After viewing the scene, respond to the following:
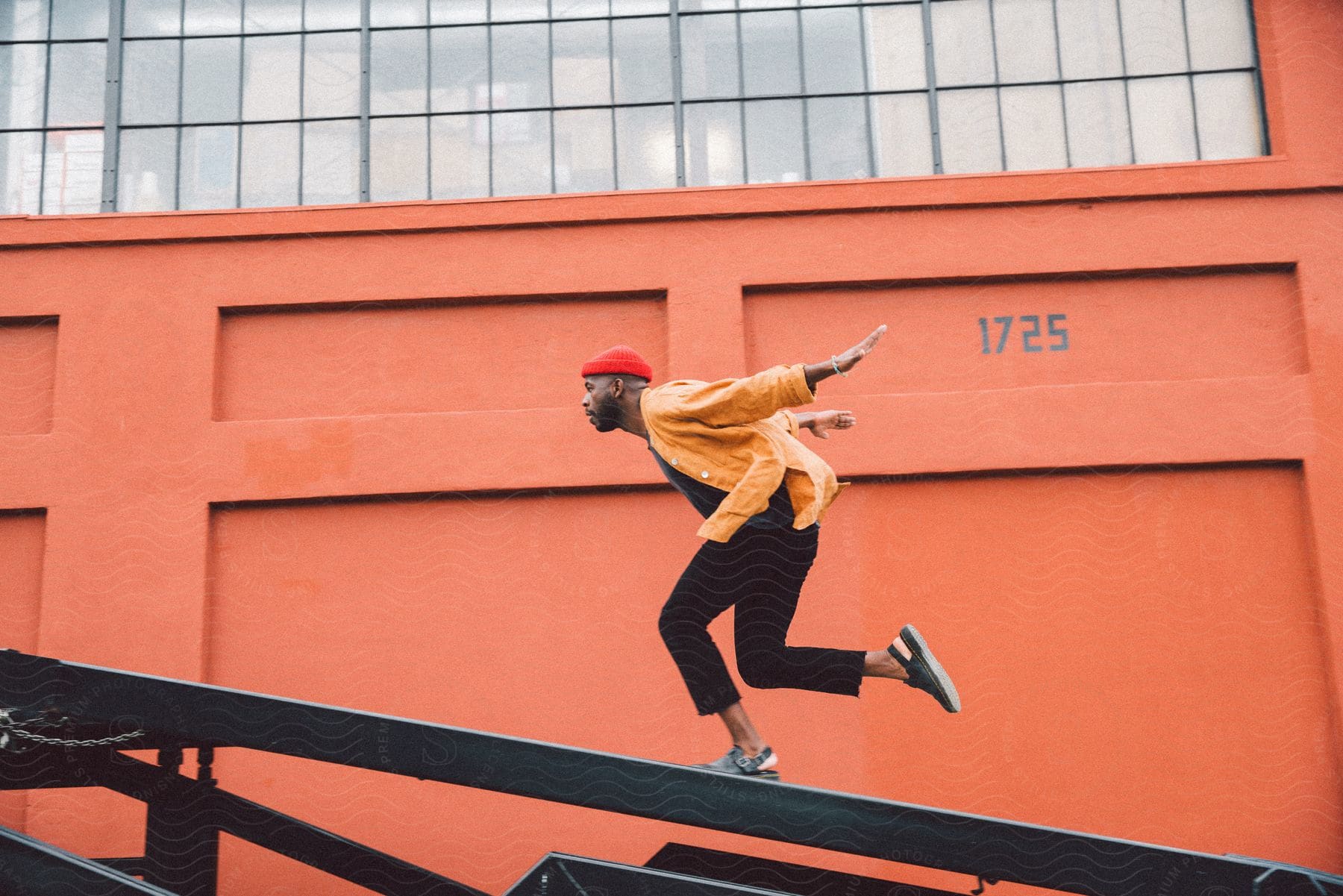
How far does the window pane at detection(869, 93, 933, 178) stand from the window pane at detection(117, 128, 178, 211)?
13.6 feet

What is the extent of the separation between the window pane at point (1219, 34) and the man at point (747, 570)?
419cm

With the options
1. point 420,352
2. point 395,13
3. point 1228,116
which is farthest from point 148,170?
point 1228,116

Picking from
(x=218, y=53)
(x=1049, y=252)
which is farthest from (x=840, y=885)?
(x=218, y=53)

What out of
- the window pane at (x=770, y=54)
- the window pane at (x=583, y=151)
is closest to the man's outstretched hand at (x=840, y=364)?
the window pane at (x=583, y=151)

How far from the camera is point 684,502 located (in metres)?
5.64

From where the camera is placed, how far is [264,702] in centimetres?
310

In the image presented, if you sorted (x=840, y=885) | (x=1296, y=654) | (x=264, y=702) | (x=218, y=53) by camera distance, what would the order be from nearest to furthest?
(x=264, y=702) → (x=840, y=885) → (x=1296, y=654) → (x=218, y=53)

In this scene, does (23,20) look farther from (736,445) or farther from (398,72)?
(736,445)

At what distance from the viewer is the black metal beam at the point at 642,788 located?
2965mm

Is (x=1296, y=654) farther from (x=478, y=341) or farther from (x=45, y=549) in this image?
(x=45, y=549)

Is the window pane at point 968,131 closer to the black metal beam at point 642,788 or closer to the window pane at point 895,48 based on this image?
the window pane at point 895,48

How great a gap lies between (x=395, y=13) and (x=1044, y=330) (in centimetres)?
426

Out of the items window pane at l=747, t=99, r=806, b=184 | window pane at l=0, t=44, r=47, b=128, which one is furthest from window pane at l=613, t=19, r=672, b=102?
window pane at l=0, t=44, r=47, b=128

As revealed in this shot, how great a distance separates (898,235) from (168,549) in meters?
4.35
